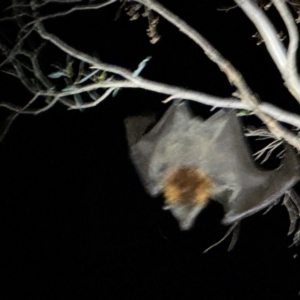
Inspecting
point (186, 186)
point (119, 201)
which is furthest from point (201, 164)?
point (119, 201)

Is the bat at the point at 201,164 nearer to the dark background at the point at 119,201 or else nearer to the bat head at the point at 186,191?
the bat head at the point at 186,191

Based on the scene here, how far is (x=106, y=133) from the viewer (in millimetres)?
3318

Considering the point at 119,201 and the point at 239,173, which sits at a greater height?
the point at 119,201

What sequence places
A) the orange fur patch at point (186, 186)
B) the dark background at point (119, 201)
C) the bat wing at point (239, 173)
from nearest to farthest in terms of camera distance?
the bat wing at point (239, 173)
the orange fur patch at point (186, 186)
the dark background at point (119, 201)

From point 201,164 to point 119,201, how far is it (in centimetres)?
94

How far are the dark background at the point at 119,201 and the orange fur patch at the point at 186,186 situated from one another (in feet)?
1.22

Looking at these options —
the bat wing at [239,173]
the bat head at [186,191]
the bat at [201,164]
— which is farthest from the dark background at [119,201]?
the bat wing at [239,173]

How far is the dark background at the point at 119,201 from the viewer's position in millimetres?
3068

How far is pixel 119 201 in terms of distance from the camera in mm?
3131

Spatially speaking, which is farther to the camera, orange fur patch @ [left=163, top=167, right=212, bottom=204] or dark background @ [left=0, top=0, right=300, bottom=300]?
dark background @ [left=0, top=0, right=300, bottom=300]

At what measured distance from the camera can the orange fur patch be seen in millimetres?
2369

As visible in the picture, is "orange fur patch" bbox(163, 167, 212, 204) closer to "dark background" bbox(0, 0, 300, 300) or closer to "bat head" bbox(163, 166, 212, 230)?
"bat head" bbox(163, 166, 212, 230)

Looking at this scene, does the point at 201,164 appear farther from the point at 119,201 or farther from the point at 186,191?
the point at 119,201

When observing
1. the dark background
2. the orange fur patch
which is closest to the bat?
the orange fur patch
